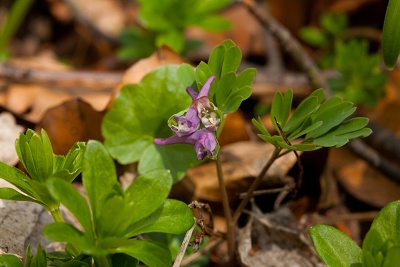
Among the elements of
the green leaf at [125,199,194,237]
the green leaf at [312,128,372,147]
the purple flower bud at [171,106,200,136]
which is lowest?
the green leaf at [125,199,194,237]

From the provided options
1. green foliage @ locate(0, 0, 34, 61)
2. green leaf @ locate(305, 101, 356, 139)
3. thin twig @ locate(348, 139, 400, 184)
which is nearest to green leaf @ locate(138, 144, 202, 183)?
green leaf @ locate(305, 101, 356, 139)

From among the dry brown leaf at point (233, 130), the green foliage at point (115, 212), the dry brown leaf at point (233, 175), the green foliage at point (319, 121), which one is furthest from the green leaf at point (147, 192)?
the dry brown leaf at point (233, 130)

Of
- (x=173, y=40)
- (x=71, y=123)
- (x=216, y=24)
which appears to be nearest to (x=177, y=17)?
(x=173, y=40)

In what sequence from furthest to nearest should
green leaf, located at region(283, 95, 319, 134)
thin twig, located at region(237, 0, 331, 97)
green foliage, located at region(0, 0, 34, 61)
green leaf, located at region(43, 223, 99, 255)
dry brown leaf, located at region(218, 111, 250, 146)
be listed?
green foliage, located at region(0, 0, 34, 61) < thin twig, located at region(237, 0, 331, 97) < dry brown leaf, located at region(218, 111, 250, 146) < green leaf, located at region(283, 95, 319, 134) < green leaf, located at region(43, 223, 99, 255)

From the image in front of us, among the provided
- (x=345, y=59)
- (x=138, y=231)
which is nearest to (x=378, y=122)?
(x=345, y=59)

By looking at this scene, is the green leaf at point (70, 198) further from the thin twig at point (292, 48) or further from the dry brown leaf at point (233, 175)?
the thin twig at point (292, 48)

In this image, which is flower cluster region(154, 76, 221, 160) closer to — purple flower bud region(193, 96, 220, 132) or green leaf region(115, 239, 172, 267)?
purple flower bud region(193, 96, 220, 132)
